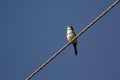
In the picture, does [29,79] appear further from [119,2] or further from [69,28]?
[69,28]

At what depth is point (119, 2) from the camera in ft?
12.5

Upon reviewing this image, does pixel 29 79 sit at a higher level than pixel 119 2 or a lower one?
lower

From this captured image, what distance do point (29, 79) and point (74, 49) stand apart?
6.62m

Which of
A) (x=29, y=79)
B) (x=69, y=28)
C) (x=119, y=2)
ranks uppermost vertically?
(x=69, y=28)

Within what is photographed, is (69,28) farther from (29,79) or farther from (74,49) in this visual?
(29,79)

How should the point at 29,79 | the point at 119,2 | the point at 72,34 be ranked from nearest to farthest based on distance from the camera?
the point at 119,2
the point at 29,79
the point at 72,34

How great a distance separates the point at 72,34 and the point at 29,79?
20.9 ft

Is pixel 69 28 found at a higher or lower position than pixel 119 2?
higher

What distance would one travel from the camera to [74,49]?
35.0ft

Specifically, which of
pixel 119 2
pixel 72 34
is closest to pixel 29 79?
pixel 119 2

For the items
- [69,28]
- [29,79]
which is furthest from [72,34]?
[29,79]

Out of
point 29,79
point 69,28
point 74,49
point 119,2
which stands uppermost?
point 69,28

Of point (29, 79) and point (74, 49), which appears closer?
point (29, 79)

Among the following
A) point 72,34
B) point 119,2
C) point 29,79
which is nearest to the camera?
point 119,2
